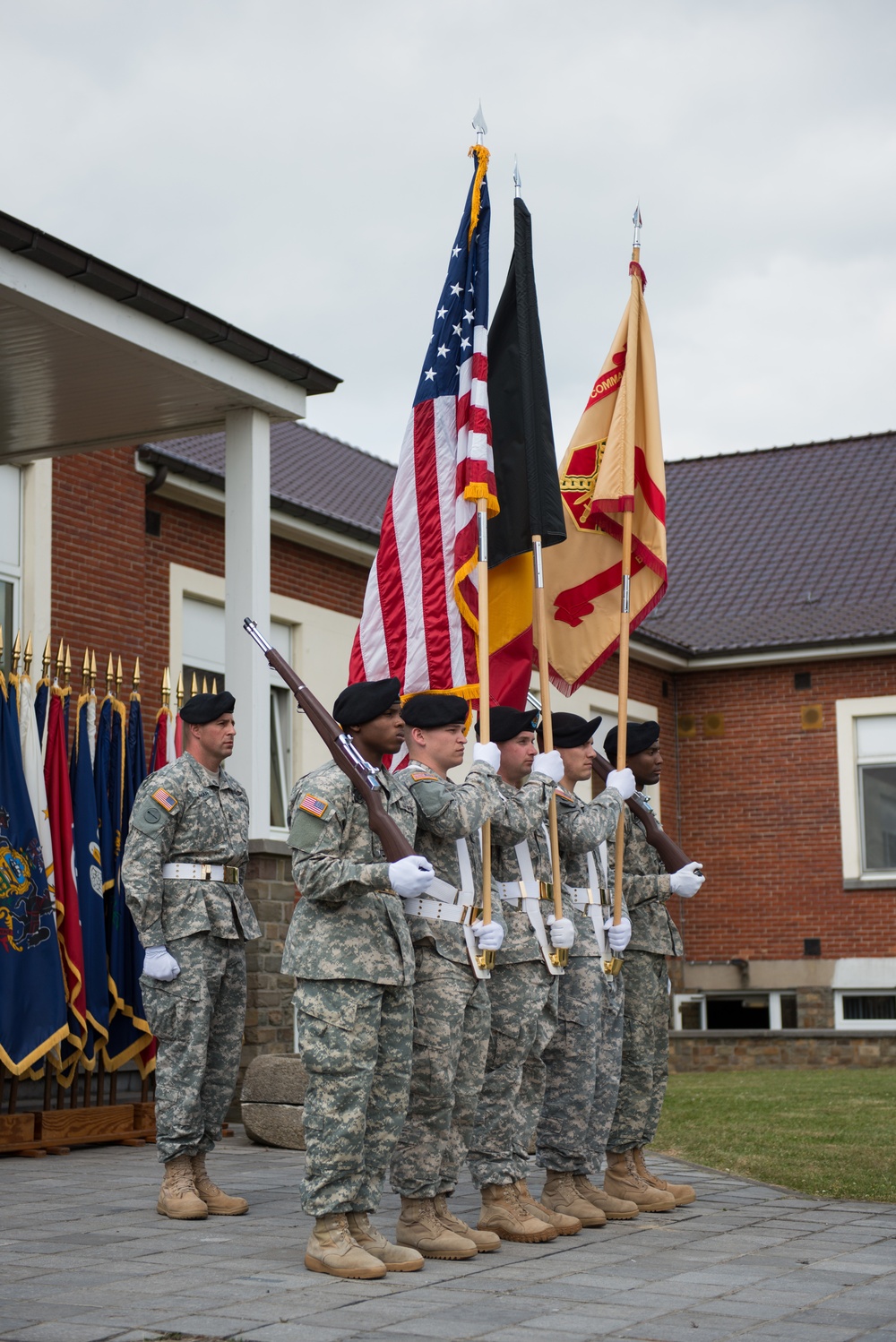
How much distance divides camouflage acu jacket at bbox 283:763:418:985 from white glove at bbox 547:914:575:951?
89 cm

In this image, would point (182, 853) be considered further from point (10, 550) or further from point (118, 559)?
point (118, 559)

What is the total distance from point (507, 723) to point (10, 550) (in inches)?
264

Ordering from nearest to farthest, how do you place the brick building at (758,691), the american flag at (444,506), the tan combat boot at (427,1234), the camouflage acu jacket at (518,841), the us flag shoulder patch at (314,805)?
the us flag shoulder patch at (314,805), the tan combat boot at (427,1234), the camouflage acu jacket at (518,841), the american flag at (444,506), the brick building at (758,691)

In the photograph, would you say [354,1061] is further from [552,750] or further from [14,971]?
[14,971]

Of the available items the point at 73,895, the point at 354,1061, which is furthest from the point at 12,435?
the point at 354,1061

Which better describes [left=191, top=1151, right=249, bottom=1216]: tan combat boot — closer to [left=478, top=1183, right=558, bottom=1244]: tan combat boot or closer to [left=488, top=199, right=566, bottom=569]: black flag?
[left=478, top=1183, right=558, bottom=1244]: tan combat boot

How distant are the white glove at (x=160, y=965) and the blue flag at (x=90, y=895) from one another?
264cm

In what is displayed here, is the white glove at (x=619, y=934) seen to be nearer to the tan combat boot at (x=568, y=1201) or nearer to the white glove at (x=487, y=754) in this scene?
the tan combat boot at (x=568, y=1201)

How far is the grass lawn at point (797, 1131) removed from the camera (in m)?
7.75

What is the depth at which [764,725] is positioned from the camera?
69.2 feet

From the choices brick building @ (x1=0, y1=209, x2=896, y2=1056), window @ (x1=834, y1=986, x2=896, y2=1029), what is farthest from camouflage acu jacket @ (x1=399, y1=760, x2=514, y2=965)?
window @ (x1=834, y1=986, x2=896, y2=1029)

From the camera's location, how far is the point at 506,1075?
19.7ft

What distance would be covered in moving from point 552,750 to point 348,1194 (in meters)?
1.96

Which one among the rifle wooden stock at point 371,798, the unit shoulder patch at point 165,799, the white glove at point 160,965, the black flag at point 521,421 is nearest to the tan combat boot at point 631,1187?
the white glove at point 160,965
